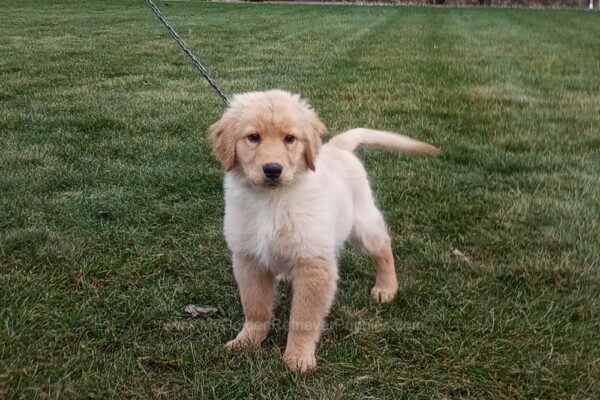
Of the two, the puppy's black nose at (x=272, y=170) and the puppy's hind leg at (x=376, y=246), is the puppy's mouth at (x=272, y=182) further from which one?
the puppy's hind leg at (x=376, y=246)

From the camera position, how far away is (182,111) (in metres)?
5.99

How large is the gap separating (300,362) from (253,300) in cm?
31

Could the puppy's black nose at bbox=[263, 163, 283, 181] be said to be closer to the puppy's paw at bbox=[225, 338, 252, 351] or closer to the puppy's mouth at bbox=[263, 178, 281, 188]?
the puppy's mouth at bbox=[263, 178, 281, 188]

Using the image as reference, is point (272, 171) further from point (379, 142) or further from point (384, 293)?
point (379, 142)

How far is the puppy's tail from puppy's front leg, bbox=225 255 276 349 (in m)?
0.85

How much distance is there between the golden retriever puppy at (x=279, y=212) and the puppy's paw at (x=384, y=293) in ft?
1.40

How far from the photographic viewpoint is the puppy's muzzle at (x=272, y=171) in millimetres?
2289

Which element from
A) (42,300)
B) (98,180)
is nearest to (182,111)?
(98,180)

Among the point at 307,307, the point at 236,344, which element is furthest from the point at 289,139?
the point at 236,344

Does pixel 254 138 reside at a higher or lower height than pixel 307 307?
higher

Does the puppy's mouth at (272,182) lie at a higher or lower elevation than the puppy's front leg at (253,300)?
higher

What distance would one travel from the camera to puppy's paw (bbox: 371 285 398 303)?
2898 mm

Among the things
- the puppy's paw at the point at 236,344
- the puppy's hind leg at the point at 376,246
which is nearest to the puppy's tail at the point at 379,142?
the puppy's hind leg at the point at 376,246

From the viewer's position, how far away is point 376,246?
296 centimetres
